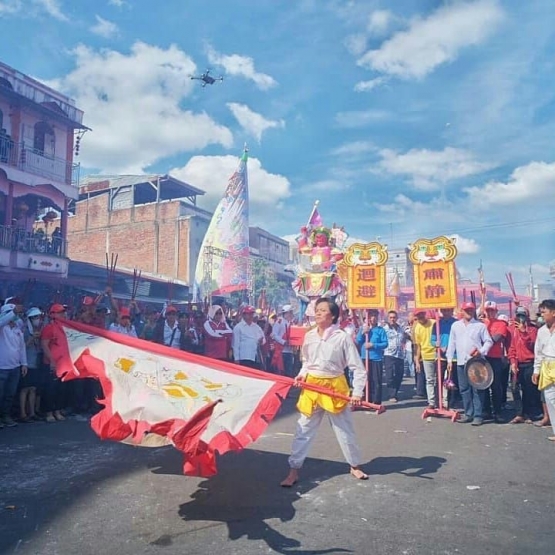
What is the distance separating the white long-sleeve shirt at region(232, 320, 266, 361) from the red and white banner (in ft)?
13.0

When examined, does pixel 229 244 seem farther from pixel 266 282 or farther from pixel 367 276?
pixel 266 282

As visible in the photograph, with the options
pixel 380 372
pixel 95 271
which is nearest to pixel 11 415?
pixel 380 372

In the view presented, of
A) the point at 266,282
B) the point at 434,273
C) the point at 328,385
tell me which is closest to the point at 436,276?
the point at 434,273

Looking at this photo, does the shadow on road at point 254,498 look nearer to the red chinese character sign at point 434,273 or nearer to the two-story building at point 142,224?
the red chinese character sign at point 434,273

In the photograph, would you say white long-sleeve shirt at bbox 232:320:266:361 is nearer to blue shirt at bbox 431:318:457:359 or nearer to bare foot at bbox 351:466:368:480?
blue shirt at bbox 431:318:457:359

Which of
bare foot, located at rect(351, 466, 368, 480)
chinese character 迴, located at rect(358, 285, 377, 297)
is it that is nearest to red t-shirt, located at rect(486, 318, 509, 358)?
chinese character 迴, located at rect(358, 285, 377, 297)

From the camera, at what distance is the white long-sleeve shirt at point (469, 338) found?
7.82 m

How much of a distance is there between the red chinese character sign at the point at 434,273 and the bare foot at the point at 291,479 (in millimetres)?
4990

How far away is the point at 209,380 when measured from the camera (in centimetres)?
485

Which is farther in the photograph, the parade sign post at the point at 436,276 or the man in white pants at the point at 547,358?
the parade sign post at the point at 436,276

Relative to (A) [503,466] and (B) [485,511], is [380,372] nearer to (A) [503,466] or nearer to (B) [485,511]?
(A) [503,466]

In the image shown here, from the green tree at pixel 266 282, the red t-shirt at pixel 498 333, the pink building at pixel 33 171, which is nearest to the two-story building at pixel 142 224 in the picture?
the green tree at pixel 266 282

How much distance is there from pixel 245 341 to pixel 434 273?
3.72 meters

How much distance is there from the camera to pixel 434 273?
8.95 meters
